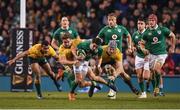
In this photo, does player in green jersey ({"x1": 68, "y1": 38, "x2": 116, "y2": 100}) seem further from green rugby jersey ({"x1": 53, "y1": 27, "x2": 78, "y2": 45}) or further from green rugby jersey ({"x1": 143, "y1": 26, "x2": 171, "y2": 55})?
green rugby jersey ({"x1": 53, "y1": 27, "x2": 78, "y2": 45})

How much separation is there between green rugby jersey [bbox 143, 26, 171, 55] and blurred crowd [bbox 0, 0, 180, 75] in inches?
144

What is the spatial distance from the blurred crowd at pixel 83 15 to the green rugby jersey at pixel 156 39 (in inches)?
144

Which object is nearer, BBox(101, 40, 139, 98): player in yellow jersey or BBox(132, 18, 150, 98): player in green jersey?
BBox(101, 40, 139, 98): player in yellow jersey

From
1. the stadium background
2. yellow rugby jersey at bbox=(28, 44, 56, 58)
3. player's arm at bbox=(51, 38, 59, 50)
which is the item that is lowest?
yellow rugby jersey at bbox=(28, 44, 56, 58)

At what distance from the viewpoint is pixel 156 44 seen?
69.3ft

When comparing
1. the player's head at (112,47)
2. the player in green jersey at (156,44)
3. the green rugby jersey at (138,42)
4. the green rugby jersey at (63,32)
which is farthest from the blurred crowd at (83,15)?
the player's head at (112,47)

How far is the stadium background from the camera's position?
25.0 metres

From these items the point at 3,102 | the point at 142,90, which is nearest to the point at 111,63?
the point at 142,90

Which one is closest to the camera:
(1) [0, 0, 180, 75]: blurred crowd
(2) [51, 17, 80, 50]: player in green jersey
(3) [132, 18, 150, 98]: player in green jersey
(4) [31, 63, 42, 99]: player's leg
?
(4) [31, 63, 42, 99]: player's leg

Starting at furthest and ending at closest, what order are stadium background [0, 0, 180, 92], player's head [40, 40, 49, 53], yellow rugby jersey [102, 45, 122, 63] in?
stadium background [0, 0, 180, 92], yellow rugby jersey [102, 45, 122, 63], player's head [40, 40, 49, 53]

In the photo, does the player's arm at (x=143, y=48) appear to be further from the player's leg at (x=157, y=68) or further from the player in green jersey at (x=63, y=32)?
the player in green jersey at (x=63, y=32)

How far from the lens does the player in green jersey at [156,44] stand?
20789mm

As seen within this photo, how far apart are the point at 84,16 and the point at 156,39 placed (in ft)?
20.9

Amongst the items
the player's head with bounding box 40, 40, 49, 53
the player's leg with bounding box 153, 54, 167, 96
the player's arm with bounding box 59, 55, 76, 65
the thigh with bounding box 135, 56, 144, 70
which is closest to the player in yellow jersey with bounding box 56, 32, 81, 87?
the player's arm with bounding box 59, 55, 76, 65
